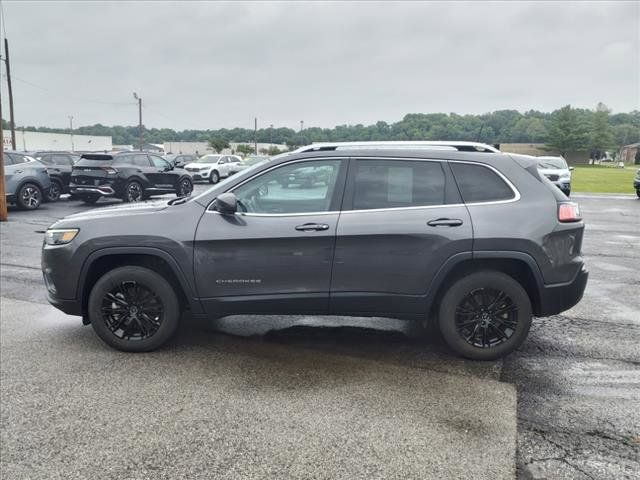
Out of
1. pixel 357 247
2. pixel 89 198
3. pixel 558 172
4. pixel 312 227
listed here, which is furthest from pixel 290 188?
pixel 558 172

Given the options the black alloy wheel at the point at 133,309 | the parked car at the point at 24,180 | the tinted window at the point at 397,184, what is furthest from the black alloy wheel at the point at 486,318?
the parked car at the point at 24,180

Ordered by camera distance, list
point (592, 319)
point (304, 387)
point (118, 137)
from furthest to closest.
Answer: point (118, 137) < point (592, 319) < point (304, 387)

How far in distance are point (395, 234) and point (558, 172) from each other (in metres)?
19.8

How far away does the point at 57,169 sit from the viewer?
Answer: 1795 centimetres

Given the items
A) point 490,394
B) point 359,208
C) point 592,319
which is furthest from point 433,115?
point 490,394

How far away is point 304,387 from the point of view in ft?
12.4

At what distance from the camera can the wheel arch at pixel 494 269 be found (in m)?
4.06

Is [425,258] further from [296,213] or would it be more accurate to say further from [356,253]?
[296,213]

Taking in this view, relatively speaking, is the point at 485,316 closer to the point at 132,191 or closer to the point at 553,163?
the point at 132,191

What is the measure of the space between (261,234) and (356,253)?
77cm

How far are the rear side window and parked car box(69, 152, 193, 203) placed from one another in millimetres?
12695

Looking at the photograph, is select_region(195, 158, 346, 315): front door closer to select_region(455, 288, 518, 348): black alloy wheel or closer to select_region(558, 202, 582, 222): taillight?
select_region(455, 288, 518, 348): black alloy wheel

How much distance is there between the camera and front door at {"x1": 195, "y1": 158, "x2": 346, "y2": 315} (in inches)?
162

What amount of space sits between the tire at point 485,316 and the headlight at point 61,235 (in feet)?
10.3
